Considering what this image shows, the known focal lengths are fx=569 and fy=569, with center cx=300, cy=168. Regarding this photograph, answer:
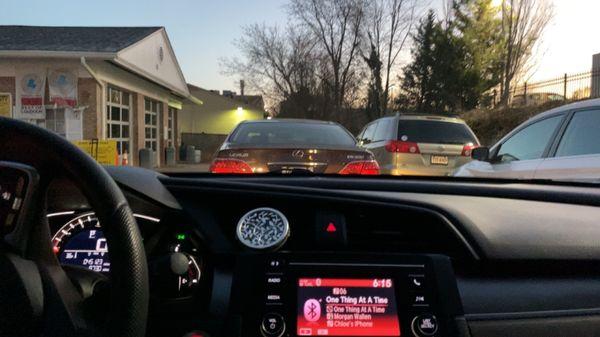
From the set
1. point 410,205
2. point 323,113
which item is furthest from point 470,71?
point 410,205

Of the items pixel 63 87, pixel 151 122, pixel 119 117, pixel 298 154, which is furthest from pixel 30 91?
pixel 298 154

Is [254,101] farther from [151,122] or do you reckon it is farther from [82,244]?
[82,244]

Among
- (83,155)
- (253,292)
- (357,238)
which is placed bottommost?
(253,292)

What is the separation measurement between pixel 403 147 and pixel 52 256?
29.6ft

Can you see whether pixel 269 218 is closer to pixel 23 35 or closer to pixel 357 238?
pixel 357 238

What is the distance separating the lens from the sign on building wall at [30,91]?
1752 centimetres

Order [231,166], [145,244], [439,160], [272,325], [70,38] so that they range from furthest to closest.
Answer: [70,38]
[439,160]
[231,166]
[145,244]
[272,325]

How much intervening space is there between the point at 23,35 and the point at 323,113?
31129 mm

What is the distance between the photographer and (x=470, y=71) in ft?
121

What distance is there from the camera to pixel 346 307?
5.91 ft

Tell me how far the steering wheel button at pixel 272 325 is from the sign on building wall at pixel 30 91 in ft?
58.2

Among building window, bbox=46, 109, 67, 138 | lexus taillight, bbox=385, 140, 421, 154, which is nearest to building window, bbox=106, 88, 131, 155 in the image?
building window, bbox=46, 109, 67, 138

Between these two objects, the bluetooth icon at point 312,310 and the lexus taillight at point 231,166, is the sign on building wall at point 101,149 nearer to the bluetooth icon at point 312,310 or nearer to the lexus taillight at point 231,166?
the lexus taillight at point 231,166

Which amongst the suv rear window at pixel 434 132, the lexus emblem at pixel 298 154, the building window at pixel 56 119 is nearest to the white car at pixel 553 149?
the lexus emblem at pixel 298 154
